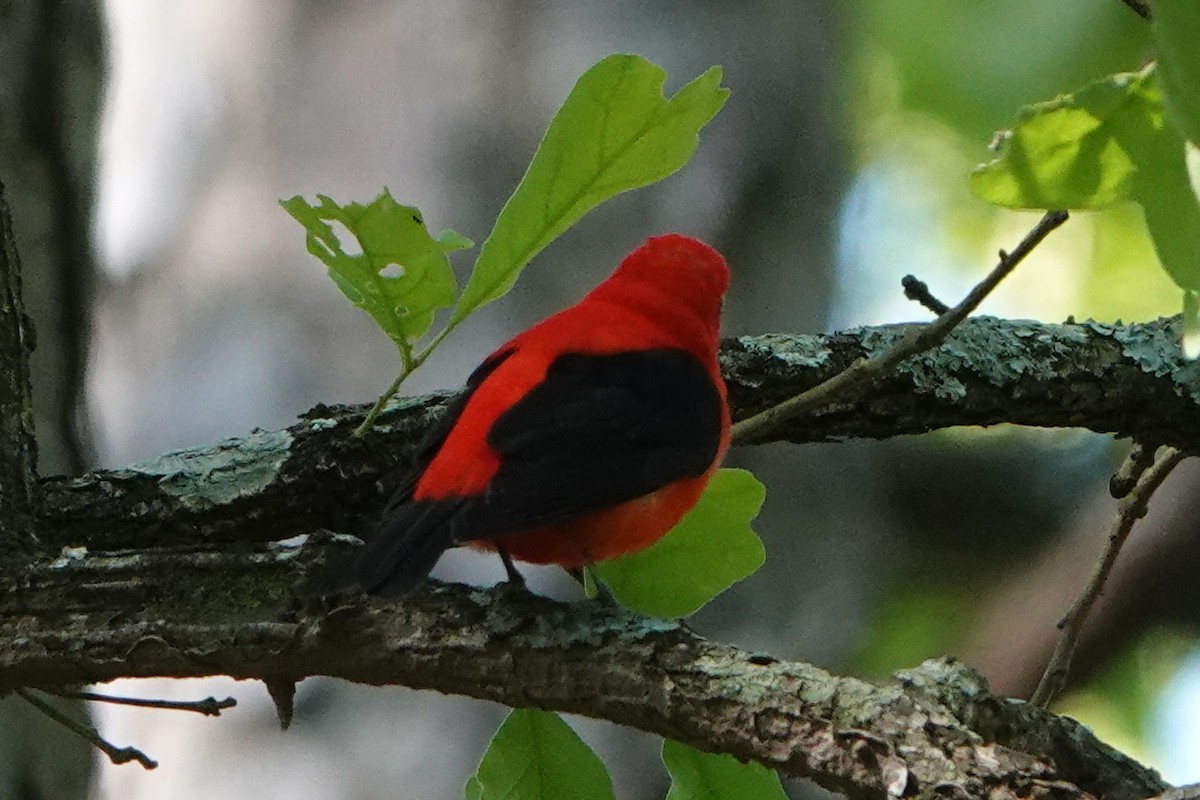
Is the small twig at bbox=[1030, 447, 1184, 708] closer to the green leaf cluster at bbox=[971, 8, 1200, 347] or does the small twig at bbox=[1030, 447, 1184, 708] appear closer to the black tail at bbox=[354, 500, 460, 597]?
the black tail at bbox=[354, 500, 460, 597]

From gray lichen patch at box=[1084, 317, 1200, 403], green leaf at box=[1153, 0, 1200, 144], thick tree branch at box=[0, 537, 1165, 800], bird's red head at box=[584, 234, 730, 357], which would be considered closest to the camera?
green leaf at box=[1153, 0, 1200, 144]

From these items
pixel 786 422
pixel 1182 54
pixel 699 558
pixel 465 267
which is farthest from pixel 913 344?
pixel 465 267

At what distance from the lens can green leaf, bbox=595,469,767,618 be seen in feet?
4.63

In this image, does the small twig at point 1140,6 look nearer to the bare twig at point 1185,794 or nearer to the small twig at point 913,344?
the small twig at point 913,344

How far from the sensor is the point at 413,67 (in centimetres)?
337

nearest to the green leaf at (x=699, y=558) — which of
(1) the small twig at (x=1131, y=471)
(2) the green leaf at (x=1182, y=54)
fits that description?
(1) the small twig at (x=1131, y=471)

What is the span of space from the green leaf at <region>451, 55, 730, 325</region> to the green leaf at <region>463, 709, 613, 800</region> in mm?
515

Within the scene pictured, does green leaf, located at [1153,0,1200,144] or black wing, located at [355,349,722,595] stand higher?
black wing, located at [355,349,722,595]

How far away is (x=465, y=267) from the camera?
313 centimetres

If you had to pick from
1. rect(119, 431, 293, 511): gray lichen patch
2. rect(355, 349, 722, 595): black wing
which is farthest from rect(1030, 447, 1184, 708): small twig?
rect(119, 431, 293, 511): gray lichen patch

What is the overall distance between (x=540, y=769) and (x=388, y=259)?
A: 1.91 ft

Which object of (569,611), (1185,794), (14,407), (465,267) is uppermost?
(465,267)

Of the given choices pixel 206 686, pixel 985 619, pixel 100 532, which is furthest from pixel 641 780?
pixel 100 532

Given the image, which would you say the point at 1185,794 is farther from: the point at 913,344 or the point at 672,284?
the point at 672,284
